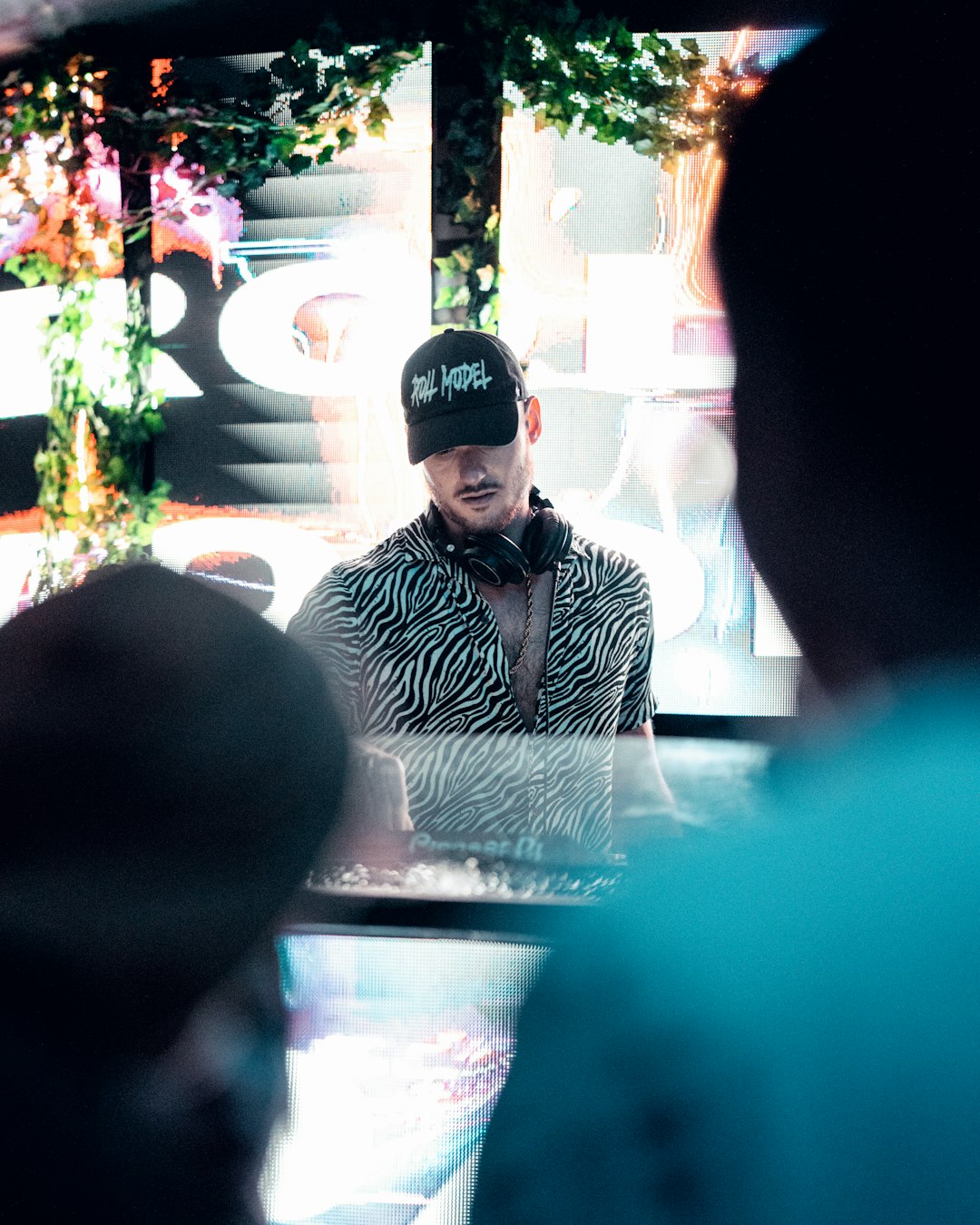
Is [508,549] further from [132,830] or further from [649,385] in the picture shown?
[649,385]

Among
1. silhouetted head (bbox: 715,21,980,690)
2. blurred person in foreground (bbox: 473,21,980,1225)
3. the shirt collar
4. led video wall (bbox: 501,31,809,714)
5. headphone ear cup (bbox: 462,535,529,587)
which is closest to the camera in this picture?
blurred person in foreground (bbox: 473,21,980,1225)

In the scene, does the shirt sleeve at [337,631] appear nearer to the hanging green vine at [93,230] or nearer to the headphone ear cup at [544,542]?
the headphone ear cup at [544,542]

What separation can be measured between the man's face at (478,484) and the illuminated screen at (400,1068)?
3.91ft

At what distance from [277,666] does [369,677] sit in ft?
4.24

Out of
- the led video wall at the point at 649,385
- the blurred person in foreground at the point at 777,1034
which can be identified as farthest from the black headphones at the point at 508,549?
the led video wall at the point at 649,385

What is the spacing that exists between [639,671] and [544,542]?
15.1 inches

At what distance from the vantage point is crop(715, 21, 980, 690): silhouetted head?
9.98ft

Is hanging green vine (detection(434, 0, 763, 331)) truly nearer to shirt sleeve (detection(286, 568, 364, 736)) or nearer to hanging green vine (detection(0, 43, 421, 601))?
hanging green vine (detection(0, 43, 421, 601))

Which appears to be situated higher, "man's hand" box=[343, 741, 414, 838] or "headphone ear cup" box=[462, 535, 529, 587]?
"headphone ear cup" box=[462, 535, 529, 587]

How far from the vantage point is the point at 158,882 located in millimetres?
539

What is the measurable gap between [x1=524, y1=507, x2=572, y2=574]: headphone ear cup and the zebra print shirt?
11cm

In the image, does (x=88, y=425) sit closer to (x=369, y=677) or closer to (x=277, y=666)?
(x=369, y=677)

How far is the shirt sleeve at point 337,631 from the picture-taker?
5.89ft

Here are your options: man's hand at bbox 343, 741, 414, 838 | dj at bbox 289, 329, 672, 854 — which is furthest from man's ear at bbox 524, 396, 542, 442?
man's hand at bbox 343, 741, 414, 838
